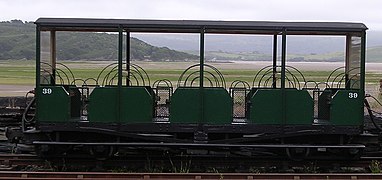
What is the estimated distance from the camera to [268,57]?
11969 millimetres

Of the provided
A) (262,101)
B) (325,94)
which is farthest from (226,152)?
(325,94)

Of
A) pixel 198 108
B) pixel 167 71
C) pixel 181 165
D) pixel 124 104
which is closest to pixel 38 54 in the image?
pixel 124 104

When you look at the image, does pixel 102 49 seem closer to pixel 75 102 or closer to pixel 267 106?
pixel 75 102

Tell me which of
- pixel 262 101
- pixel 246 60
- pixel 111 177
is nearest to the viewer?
pixel 111 177

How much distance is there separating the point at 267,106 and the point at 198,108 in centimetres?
129

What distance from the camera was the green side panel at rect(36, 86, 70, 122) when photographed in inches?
430

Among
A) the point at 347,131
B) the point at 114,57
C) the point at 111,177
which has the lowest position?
the point at 111,177

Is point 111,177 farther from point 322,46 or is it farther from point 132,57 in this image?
point 322,46

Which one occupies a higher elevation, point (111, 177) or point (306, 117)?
point (306, 117)

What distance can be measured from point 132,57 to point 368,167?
5.12 meters

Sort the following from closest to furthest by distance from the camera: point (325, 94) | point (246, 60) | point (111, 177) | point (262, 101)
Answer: point (111, 177), point (262, 101), point (325, 94), point (246, 60)

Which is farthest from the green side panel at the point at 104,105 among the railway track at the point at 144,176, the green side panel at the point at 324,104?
the green side panel at the point at 324,104

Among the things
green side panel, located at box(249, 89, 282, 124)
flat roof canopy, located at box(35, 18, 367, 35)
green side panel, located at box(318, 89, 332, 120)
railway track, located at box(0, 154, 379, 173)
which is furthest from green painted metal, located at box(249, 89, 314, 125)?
flat roof canopy, located at box(35, 18, 367, 35)

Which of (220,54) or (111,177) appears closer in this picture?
(111,177)
